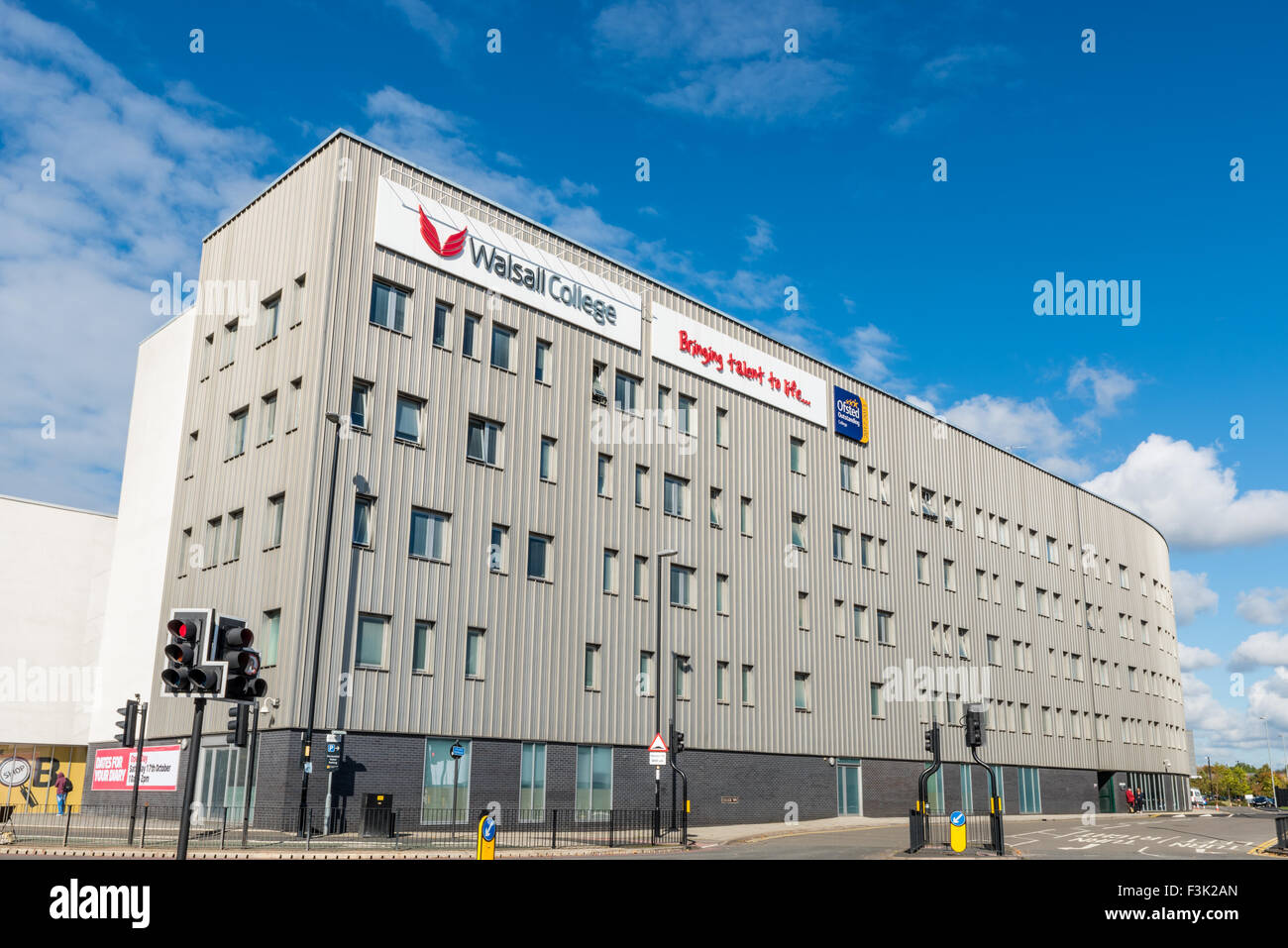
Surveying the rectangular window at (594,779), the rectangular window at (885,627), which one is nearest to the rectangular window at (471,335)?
the rectangular window at (594,779)

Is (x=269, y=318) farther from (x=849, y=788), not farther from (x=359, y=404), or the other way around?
(x=849, y=788)

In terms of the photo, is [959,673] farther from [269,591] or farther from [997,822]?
[269,591]

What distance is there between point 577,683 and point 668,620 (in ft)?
17.6

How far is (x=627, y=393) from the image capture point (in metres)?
43.9

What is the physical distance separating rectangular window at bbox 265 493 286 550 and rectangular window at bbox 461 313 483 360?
8107 mm

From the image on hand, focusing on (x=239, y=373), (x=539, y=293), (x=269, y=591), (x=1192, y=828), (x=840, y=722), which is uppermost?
(x=539, y=293)

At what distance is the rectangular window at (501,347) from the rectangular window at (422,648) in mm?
9973

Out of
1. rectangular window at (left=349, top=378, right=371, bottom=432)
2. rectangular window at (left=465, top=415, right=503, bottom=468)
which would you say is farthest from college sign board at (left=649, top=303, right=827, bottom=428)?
rectangular window at (left=349, top=378, right=371, bottom=432)

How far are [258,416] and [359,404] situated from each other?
14.5ft

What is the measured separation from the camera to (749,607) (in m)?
46.4

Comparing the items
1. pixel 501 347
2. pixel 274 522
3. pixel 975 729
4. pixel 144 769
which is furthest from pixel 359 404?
pixel 975 729

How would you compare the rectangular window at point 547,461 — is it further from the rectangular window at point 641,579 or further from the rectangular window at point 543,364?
the rectangular window at point 641,579

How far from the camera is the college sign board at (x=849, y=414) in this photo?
5381 cm
